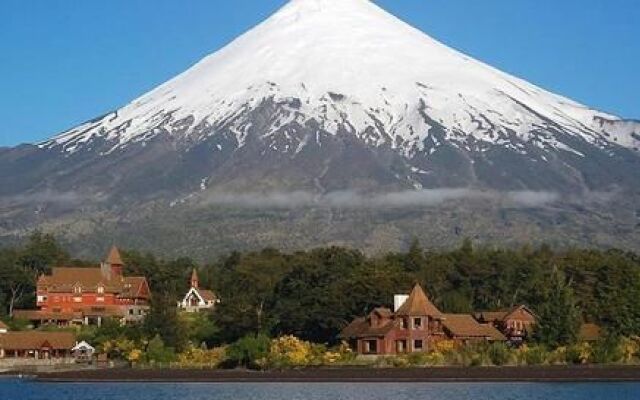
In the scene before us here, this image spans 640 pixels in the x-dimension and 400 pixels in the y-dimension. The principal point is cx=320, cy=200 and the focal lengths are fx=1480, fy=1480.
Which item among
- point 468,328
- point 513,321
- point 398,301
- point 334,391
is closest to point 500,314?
point 513,321

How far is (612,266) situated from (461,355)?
16608 millimetres

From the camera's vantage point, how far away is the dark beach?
161 feet

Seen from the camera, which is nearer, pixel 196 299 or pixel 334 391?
pixel 334 391

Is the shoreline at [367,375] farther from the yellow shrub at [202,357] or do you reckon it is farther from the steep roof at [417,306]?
the steep roof at [417,306]

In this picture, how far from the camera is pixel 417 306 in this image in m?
63.2

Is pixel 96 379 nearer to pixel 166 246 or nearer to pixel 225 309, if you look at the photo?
pixel 225 309

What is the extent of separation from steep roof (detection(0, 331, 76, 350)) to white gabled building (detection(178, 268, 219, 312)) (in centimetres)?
1502

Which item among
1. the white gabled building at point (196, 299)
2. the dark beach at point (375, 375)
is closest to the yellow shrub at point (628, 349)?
the dark beach at point (375, 375)

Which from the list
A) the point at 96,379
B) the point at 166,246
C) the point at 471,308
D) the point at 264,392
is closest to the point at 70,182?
the point at 166,246

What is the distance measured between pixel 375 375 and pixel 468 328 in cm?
1158

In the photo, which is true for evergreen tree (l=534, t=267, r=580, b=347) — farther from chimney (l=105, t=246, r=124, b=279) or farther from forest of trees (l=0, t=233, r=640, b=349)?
chimney (l=105, t=246, r=124, b=279)

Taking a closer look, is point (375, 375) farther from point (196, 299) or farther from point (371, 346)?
point (196, 299)

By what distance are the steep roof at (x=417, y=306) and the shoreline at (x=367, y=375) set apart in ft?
24.4

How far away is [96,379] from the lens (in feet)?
188
